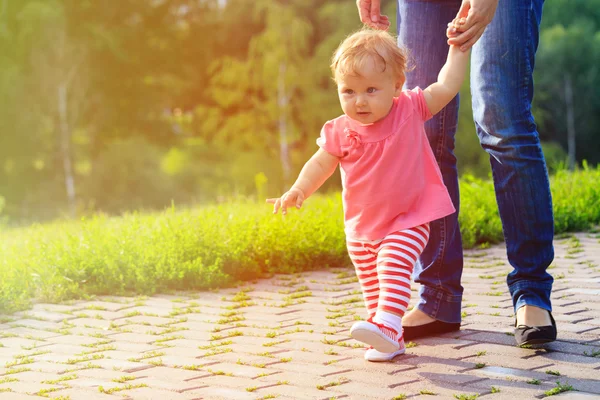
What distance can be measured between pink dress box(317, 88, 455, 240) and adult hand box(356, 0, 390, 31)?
0.55 metres

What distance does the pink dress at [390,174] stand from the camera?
325cm

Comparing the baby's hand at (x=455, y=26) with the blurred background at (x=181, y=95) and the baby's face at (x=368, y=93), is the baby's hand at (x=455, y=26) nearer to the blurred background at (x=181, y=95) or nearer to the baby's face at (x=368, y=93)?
the baby's face at (x=368, y=93)

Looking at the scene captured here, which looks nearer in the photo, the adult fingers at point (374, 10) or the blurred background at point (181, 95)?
the adult fingers at point (374, 10)

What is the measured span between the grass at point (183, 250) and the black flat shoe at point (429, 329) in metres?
1.23

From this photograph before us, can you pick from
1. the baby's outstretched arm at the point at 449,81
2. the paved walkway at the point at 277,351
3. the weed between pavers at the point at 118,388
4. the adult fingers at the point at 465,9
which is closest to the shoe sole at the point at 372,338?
the paved walkway at the point at 277,351

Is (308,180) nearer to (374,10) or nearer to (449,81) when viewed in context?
(449,81)

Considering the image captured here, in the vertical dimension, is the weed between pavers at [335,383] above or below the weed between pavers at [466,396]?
above

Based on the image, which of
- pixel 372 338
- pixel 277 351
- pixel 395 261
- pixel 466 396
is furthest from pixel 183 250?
pixel 466 396

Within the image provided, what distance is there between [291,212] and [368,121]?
3.17 m

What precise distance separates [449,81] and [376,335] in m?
1.02

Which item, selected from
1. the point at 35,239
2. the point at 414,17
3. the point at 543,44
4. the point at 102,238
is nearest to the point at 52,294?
the point at 102,238

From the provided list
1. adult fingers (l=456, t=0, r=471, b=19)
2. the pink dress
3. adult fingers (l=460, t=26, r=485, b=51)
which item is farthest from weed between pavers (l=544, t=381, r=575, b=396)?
adult fingers (l=456, t=0, r=471, b=19)

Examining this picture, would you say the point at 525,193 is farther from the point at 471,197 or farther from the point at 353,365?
the point at 471,197

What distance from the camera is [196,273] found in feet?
17.0
